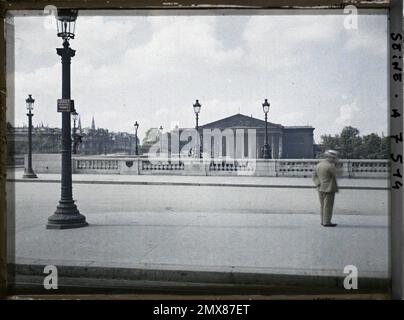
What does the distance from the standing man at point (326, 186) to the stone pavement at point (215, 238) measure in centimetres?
27

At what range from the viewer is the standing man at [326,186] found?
745 centimetres

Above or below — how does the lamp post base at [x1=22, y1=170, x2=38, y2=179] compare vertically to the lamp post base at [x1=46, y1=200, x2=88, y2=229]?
above

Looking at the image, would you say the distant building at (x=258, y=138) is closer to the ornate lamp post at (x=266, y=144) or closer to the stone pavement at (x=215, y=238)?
the ornate lamp post at (x=266, y=144)

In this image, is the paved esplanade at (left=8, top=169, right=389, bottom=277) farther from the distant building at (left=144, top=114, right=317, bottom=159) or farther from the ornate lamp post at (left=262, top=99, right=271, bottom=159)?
the distant building at (left=144, top=114, right=317, bottom=159)

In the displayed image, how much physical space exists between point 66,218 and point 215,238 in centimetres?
284

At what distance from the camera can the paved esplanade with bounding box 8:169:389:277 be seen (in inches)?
205

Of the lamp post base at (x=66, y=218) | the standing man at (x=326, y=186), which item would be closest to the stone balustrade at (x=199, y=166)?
the standing man at (x=326, y=186)

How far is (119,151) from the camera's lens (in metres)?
20.4

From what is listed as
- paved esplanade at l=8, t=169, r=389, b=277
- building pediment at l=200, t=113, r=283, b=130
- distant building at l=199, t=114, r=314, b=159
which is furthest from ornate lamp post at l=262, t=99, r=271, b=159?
paved esplanade at l=8, t=169, r=389, b=277

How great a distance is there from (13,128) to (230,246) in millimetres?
3458

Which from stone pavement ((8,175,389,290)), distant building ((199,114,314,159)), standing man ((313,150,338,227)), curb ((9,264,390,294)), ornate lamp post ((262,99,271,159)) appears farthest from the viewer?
distant building ((199,114,314,159))

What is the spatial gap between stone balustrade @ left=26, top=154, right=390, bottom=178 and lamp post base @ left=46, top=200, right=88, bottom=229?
40.5 feet
